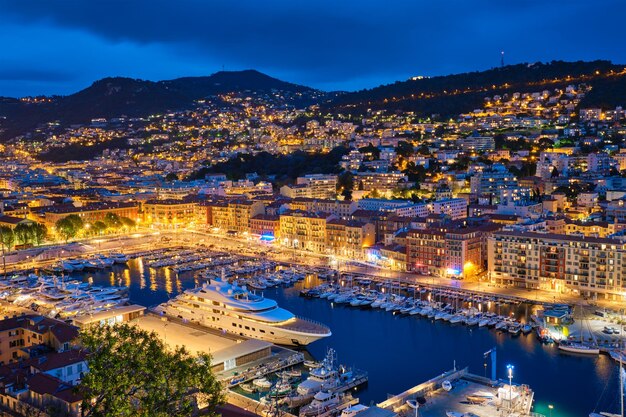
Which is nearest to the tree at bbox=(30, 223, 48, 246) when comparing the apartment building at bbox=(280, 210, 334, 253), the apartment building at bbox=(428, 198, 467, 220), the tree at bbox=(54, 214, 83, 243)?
the tree at bbox=(54, 214, 83, 243)

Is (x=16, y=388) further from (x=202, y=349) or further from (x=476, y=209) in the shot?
(x=476, y=209)

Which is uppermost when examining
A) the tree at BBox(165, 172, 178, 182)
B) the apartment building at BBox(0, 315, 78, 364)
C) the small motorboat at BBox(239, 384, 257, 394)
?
the tree at BBox(165, 172, 178, 182)

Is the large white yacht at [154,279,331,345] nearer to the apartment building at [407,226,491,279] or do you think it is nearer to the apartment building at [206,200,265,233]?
the apartment building at [407,226,491,279]

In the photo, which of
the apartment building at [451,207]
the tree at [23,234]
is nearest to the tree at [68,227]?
the tree at [23,234]

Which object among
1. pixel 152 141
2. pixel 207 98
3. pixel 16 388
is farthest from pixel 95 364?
pixel 207 98

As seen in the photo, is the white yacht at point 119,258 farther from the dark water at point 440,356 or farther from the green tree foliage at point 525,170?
the green tree foliage at point 525,170

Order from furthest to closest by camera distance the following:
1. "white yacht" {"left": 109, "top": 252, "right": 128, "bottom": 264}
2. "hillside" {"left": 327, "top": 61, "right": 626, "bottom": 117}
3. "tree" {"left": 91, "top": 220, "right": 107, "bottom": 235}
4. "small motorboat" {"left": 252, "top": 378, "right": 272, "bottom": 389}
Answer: "hillside" {"left": 327, "top": 61, "right": 626, "bottom": 117} < "tree" {"left": 91, "top": 220, "right": 107, "bottom": 235} < "white yacht" {"left": 109, "top": 252, "right": 128, "bottom": 264} < "small motorboat" {"left": 252, "top": 378, "right": 272, "bottom": 389}
